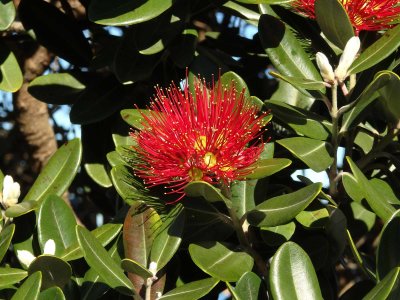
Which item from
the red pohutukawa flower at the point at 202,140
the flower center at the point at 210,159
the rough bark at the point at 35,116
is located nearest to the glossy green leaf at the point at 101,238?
Answer: the red pohutukawa flower at the point at 202,140

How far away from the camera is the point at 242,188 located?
5.72 ft

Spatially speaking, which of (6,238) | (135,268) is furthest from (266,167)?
(6,238)

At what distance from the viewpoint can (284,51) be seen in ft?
5.77

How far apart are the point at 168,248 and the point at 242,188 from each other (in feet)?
0.71

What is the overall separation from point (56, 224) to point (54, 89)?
0.42m

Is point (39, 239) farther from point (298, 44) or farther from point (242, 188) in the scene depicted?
point (298, 44)

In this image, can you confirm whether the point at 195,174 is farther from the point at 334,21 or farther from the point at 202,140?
the point at 334,21

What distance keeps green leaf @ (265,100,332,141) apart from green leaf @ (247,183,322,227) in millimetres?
193

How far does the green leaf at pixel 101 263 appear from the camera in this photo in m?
1.52

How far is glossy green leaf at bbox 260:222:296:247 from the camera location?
1.71m

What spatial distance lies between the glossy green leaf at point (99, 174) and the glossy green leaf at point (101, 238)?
307mm

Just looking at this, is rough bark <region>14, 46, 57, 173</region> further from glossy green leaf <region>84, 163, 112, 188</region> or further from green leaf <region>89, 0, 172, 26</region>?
green leaf <region>89, 0, 172, 26</region>

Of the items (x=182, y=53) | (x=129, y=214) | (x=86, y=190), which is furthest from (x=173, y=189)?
(x=86, y=190)

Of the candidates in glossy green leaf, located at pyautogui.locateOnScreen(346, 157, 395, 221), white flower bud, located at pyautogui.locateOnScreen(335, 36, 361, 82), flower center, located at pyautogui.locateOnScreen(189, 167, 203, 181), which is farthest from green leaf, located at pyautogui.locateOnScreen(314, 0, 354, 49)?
flower center, located at pyautogui.locateOnScreen(189, 167, 203, 181)
